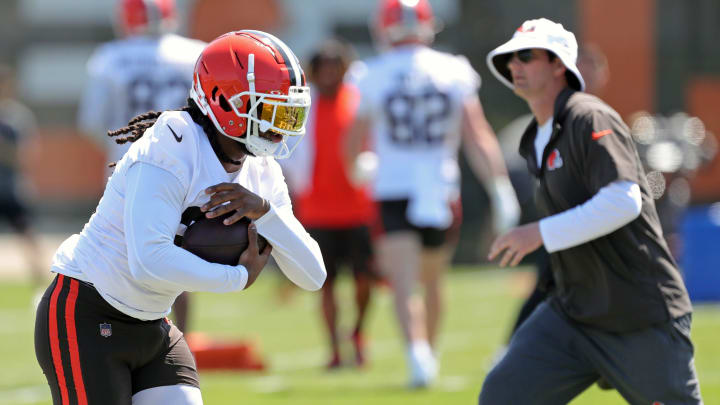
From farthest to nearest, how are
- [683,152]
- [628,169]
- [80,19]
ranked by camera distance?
1. [80,19]
2. [683,152]
3. [628,169]

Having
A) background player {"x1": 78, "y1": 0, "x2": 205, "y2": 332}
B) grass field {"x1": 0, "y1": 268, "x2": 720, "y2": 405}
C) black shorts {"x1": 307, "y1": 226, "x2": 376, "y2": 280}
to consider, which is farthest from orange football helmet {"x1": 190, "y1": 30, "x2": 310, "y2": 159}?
black shorts {"x1": 307, "y1": 226, "x2": 376, "y2": 280}

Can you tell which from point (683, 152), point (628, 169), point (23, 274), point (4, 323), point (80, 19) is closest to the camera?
point (628, 169)

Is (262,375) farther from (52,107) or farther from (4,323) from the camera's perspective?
(52,107)

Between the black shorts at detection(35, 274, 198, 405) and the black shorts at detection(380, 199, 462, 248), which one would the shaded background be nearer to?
the black shorts at detection(380, 199, 462, 248)

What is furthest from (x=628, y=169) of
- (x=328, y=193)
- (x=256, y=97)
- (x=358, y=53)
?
(x=358, y=53)

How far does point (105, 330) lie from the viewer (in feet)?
13.0

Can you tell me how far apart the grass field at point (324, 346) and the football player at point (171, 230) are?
9.29 feet

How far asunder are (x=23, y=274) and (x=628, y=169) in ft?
40.1

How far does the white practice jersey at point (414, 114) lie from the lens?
7555 millimetres

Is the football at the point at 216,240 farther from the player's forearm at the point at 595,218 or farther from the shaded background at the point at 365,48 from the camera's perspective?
the shaded background at the point at 365,48

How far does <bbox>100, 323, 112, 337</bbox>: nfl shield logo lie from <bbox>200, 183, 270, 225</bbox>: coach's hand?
502 mm

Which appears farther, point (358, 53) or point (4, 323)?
point (358, 53)

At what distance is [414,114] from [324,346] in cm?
282

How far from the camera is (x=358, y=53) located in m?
19.0
